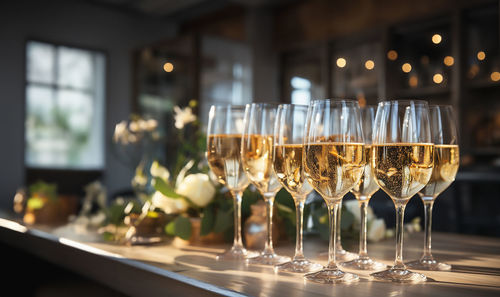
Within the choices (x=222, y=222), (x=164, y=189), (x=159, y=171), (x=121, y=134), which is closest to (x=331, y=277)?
(x=222, y=222)

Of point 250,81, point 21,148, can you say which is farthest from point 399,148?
point 21,148

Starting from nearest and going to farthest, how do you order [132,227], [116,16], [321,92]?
1. [132,227]
2. [321,92]
3. [116,16]

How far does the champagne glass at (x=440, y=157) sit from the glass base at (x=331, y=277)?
0.16 metres

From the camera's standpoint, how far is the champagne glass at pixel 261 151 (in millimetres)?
841

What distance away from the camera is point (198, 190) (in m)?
1.05

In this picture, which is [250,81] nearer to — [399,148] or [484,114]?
[484,114]

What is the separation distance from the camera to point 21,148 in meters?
5.80

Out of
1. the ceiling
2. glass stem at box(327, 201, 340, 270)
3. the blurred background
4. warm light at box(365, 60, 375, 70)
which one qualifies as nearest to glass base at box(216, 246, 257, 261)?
glass stem at box(327, 201, 340, 270)

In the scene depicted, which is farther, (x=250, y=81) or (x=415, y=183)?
(x=250, y=81)

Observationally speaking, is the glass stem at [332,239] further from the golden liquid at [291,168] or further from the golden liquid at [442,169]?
the golden liquid at [442,169]

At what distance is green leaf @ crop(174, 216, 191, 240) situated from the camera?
1.01 metres

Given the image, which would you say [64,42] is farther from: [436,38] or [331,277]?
[331,277]

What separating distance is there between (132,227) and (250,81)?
490 centimetres

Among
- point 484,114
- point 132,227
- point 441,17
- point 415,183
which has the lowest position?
point 132,227
